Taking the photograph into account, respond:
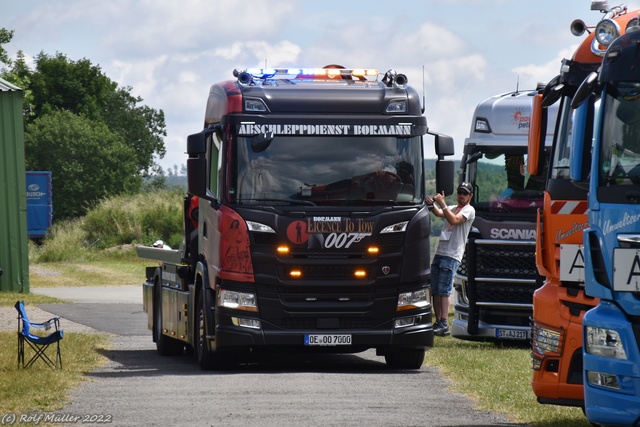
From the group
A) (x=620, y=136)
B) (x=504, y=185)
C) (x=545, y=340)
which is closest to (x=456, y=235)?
(x=504, y=185)

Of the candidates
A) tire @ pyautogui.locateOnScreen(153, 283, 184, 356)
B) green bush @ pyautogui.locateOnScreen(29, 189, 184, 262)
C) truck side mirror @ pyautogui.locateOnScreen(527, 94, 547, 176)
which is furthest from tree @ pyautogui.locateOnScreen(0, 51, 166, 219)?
truck side mirror @ pyautogui.locateOnScreen(527, 94, 547, 176)

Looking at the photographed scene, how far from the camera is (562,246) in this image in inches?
439

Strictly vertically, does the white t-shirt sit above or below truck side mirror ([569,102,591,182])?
below

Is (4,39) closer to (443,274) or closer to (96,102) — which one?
(96,102)

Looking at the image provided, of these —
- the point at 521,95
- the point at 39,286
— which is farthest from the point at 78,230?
the point at 521,95

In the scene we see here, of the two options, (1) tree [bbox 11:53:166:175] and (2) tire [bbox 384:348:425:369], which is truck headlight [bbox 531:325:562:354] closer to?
(2) tire [bbox 384:348:425:369]

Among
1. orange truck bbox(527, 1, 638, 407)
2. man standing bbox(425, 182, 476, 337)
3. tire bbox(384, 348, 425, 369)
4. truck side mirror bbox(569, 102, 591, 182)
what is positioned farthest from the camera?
man standing bbox(425, 182, 476, 337)

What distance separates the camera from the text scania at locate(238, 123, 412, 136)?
49.5ft

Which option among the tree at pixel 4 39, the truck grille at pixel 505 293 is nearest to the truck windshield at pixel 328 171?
the truck grille at pixel 505 293

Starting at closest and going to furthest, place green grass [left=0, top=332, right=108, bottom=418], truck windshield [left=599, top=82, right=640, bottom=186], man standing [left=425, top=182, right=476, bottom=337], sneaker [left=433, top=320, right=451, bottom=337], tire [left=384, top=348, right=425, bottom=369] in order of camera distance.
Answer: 1. truck windshield [left=599, top=82, right=640, bottom=186]
2. green grass [left=0, top=332, right=108, bottom=418]
3. tire [left=384, top=348, right=425, bottom=369]
4. man standing [left=425, top=182, right=476, bottom=337]
5. sneaker [left=433, top=320, right=451, bottom=337]

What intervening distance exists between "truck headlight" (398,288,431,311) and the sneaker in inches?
162

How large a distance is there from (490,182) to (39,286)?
2053 centimetres

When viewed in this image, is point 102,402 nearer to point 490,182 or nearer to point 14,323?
point 490,182

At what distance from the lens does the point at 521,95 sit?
19.1m
